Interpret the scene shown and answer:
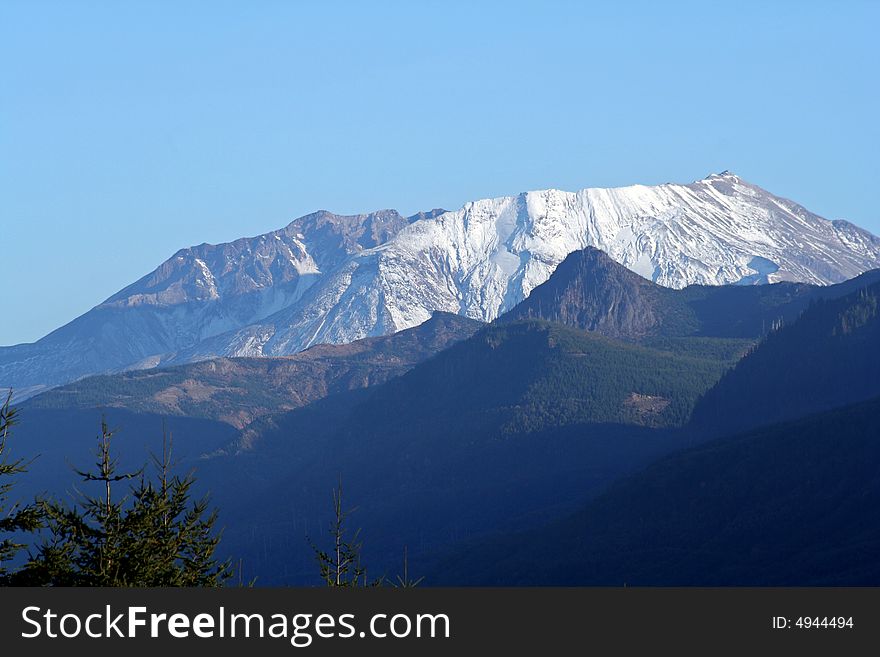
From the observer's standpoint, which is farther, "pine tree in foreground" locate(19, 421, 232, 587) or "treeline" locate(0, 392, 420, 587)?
"pine tree in foreground" locate(19, 421, 232, 587)

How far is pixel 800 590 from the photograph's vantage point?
43.3 m

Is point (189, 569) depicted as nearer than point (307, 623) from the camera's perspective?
No

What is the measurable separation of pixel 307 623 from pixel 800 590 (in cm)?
1209

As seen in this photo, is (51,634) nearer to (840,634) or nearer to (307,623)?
(307,623)

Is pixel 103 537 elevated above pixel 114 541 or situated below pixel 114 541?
above

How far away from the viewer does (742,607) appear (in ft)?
139

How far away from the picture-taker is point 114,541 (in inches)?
2446

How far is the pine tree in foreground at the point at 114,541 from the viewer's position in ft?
200

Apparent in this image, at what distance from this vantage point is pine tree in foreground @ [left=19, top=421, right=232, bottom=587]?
60.8 m

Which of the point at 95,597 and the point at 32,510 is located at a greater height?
the point at 32,510

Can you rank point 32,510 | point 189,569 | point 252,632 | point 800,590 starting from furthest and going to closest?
point 189,569, point 32,510, point 800,590, point 252,632

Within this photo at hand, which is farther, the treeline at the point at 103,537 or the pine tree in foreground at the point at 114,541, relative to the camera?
the pine tree in foreground at the point at 114,541

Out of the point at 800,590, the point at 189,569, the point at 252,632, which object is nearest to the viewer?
the point at 252,632

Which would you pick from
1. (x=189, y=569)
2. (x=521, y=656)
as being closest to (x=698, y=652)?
(x=521, y=656)
